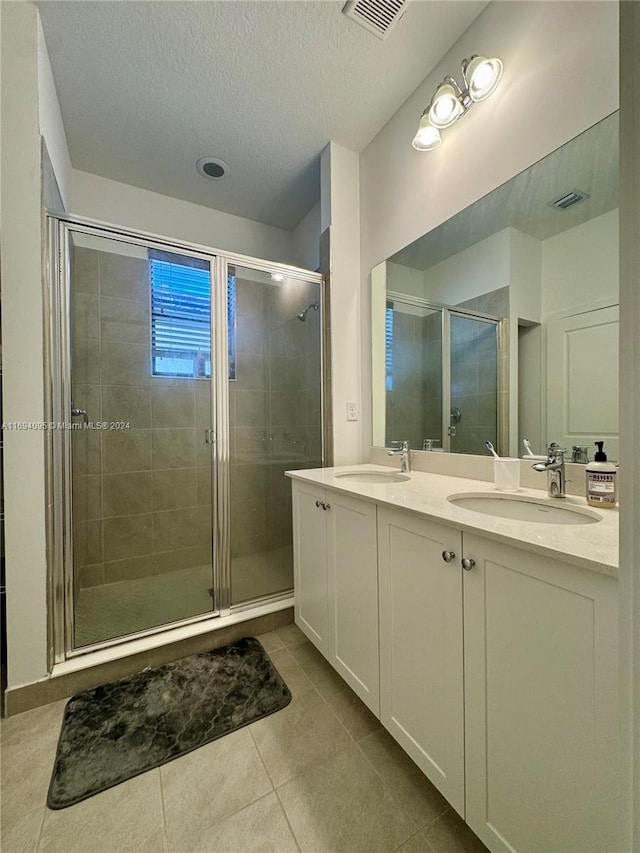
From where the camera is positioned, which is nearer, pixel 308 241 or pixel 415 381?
pixel 415 381

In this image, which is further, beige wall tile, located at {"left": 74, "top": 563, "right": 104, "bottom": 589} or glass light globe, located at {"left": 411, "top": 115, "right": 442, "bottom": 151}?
beige wall tile, located at {"left": 74, "top": 563, "right": 104, "bottom": 589}

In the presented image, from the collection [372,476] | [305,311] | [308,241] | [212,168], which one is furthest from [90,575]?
[308,241]

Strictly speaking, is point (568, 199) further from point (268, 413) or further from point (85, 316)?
point (85, 316)

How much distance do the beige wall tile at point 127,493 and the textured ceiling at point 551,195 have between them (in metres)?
2.03

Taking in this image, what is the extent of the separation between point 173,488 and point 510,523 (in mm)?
1803

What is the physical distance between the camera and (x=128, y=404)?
184 cm

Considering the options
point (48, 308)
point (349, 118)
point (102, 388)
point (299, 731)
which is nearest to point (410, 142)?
point (349, 118)

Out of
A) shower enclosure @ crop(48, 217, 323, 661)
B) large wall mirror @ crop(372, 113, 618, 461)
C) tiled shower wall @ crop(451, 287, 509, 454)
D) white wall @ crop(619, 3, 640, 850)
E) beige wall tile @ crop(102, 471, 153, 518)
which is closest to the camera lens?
white wall @ crop(619, 3, 640, 850)

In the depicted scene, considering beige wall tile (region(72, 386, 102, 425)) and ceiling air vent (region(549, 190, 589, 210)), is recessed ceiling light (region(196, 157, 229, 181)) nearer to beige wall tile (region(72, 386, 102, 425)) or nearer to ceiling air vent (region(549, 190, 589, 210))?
beige wall tile (region(72, 386, 102, 425))

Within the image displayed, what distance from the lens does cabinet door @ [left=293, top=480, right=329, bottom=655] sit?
139cm

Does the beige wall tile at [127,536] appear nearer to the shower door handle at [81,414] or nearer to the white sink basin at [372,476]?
the shower door handle at [81,414]

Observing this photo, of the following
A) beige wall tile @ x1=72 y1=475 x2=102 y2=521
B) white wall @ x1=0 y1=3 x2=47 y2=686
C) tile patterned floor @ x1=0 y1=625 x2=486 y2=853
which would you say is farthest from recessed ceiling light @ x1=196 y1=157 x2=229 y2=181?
tile patterned floor @ x1=0 y1=625 x2=486 y2=853

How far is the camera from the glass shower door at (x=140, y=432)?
5.48ft

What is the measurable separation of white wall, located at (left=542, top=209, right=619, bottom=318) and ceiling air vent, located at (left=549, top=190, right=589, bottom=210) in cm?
8
